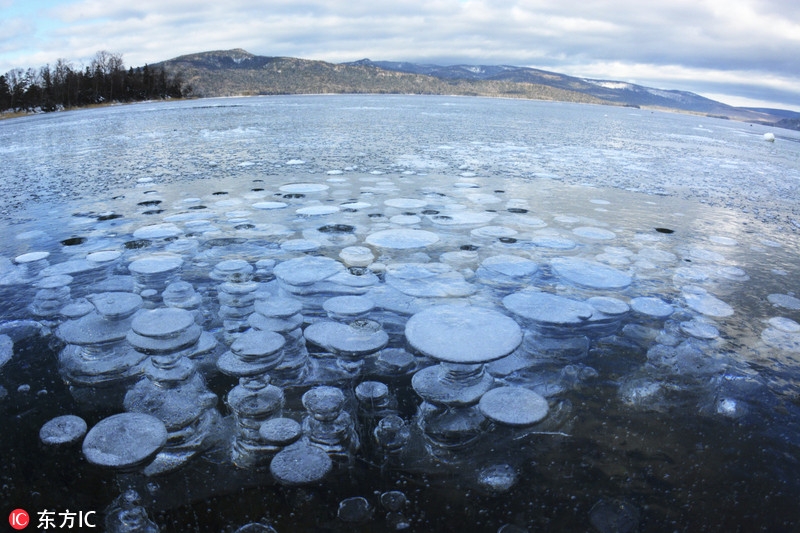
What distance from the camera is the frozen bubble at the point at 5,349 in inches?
104

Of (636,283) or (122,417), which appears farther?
(636,283)

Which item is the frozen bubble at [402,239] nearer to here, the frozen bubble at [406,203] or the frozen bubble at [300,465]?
the frozen bubble at [406,203]

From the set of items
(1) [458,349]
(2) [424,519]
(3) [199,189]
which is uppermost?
(3) [199,189]

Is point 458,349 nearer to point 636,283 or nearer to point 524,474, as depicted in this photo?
point 524,474

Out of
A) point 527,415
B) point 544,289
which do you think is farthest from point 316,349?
point 544,289

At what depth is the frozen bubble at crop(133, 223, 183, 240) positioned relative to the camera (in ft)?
15.5

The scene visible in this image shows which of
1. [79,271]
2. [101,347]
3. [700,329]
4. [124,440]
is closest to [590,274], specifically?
[700,329]

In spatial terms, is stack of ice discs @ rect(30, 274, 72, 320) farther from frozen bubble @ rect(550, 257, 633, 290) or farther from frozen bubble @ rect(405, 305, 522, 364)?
frozen bubble @ rect(550, 257, 633, 290)

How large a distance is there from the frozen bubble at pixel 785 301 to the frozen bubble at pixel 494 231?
2284mm

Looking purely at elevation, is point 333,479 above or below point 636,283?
below

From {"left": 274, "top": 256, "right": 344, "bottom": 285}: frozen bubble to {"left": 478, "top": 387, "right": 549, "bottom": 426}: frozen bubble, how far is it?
5.99 ft

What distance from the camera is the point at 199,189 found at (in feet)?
22.7

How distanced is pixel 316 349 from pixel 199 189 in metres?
5.12

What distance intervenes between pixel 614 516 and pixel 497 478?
0.44 m
